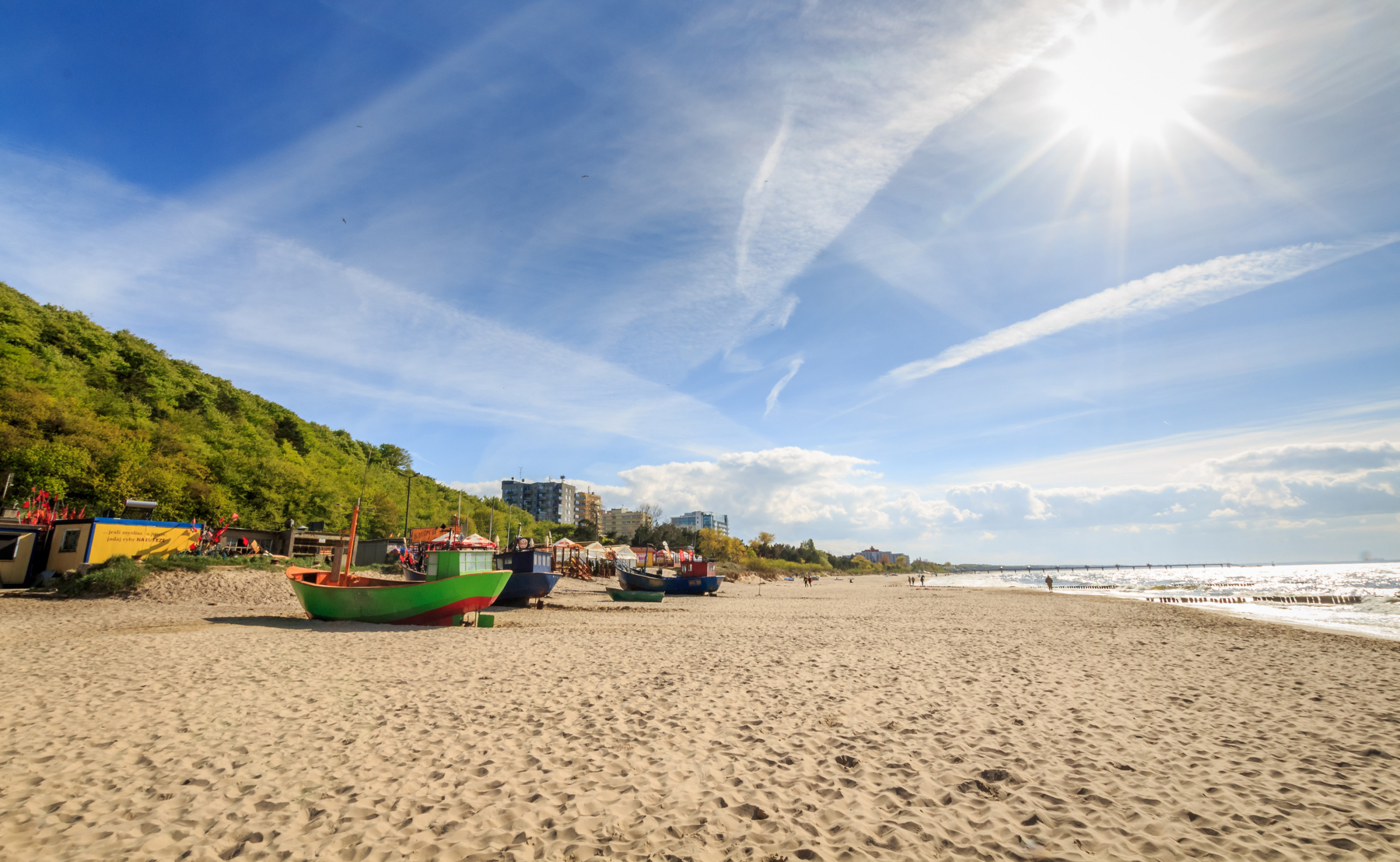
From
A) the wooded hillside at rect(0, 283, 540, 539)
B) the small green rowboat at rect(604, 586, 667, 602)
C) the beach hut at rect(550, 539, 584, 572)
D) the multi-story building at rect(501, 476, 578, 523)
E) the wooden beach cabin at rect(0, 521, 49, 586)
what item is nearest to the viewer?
A: the wooden beach cabin at rect(0, 521, 49, 586)

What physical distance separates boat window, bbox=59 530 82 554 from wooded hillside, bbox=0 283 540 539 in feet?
44.0

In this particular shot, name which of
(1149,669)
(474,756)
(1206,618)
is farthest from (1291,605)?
(474,756)

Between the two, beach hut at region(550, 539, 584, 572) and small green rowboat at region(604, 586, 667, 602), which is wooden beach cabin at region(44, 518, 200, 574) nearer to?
small green rowboat at region(604, 586, 667, 602)

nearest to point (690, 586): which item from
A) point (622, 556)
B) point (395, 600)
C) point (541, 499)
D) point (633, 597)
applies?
point (633, 597)

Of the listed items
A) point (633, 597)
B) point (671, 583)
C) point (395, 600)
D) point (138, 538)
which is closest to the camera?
point (395, 600)

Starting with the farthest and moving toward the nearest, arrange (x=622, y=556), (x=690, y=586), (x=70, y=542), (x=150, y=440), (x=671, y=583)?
(x=622, y=556) < (x=150, y=440) < (x=690, y=586) < (x=671, y=583) < (x=70, y=542)

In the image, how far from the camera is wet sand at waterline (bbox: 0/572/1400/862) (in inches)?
187

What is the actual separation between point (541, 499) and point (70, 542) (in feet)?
540

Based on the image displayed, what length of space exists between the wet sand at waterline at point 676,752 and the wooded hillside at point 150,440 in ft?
100

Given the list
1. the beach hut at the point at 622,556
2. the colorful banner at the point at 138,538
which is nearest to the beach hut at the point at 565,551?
the beach hut at the point at 622,556

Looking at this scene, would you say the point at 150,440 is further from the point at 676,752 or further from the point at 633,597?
the point at 676,752

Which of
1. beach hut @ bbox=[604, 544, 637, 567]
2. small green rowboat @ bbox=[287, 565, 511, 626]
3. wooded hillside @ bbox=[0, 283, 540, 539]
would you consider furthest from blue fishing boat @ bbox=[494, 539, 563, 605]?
beach hut @ bbox=[604, 544, 637, 567]

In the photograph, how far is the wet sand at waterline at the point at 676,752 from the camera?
475cm

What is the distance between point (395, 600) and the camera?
A: 17.2m
